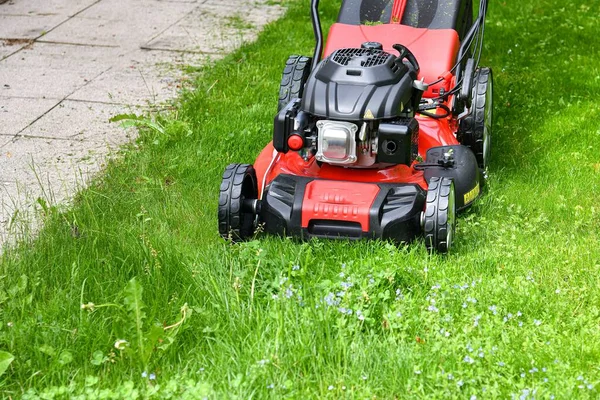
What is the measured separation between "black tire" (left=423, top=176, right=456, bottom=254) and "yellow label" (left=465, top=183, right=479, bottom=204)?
33cm

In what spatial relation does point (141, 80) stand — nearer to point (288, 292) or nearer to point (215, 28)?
point (215, 28)

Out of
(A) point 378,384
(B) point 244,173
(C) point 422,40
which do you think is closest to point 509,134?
(C) point 422,40

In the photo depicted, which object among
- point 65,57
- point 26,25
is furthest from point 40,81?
point 26,25

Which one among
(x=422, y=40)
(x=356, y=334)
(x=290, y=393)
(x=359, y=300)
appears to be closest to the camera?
(x=290, y=393)

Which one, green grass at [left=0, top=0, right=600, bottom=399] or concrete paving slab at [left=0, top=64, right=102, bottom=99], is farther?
concrete paving slab at [left=0, top=64, right=102, bottom=99]

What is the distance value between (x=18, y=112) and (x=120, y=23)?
1996 mm

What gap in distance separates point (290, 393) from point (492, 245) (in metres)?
1.31

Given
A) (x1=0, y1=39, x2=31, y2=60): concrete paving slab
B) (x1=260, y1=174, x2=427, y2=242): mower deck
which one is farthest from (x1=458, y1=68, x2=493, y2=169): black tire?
(x1=0, y1=39, x2=31, y2=60): concrete paving slab

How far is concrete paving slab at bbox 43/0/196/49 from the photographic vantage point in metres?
A: 6.88

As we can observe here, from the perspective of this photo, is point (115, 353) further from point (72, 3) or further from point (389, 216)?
point (72, 3)

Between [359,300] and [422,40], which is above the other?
[422,40]

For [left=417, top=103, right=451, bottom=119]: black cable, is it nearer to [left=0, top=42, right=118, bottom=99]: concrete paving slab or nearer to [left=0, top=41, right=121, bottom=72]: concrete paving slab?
[left=0, top=42, right=118, bottom=99]: concrete paving slab

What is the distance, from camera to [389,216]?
141 inches

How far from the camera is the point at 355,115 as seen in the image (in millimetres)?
3592
